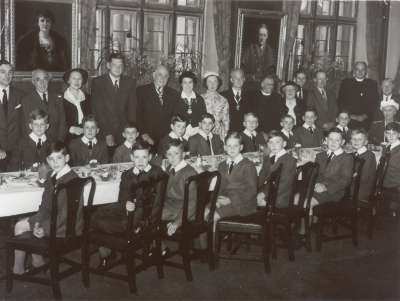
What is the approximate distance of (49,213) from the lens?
384 centimetres

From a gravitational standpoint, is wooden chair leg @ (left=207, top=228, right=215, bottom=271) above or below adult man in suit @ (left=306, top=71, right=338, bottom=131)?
below

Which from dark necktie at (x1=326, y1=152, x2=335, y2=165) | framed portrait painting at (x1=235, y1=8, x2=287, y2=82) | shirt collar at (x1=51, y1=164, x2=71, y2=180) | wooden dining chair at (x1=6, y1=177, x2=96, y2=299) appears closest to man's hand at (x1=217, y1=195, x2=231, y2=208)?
wooden dining chair at (x1=6, y1=177, x2=96, y2=299)

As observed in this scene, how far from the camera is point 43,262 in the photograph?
13.9 feet

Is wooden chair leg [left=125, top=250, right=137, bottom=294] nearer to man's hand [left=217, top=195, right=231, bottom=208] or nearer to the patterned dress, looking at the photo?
man's hand [left=217, top=195, right=231, bottom=208]

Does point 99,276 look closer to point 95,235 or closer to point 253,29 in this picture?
point 95,235

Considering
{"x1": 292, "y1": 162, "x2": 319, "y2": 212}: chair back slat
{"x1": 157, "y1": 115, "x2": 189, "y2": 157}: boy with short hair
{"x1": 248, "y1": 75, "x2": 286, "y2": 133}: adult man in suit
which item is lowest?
{"x1": 292, "y1": 162, "x2": 319, "y2": 212}: chair back slat

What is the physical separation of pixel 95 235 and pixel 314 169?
5.99 ft

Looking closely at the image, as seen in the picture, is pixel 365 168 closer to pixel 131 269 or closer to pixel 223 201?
pixel 223 201

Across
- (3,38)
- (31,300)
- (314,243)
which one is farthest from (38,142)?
(314,243)

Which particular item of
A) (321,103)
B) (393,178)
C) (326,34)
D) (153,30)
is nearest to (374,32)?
(326,34)

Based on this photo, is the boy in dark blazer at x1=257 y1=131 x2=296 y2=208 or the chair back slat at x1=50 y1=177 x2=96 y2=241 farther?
the boy in dark blazer at x1=257 y1=131 x2=296 y2=208

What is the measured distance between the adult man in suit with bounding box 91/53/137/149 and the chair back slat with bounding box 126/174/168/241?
206cm

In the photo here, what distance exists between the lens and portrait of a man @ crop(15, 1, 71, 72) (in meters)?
6.39

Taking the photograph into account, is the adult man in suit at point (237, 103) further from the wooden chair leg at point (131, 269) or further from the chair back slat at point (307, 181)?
the wooden chair leg at point (131, 269)
